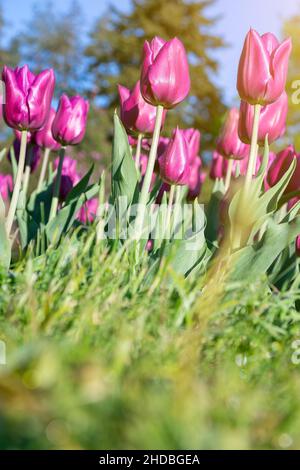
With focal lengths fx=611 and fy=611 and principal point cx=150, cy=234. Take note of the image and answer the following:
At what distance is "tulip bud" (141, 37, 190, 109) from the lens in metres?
2.03

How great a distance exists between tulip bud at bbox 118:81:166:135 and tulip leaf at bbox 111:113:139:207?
0.59 ft

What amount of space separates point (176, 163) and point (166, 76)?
1.21ft

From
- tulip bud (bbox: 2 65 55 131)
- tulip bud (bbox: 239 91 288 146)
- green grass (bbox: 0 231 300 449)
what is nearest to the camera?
green grass (bbox: 0 231 300 449)

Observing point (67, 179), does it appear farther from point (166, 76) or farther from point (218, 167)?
point (166, 76)

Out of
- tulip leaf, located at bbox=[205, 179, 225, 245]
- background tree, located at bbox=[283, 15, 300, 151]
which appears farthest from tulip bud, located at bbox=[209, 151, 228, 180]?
background tree, located at bbox=[283, 15, 300, 151]

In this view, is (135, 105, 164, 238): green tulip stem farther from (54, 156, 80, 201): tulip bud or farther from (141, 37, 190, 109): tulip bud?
(54, 156, 80, 201): tulip bud

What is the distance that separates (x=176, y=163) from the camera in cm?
229

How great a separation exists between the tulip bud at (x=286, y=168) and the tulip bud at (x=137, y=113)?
0.51 metres

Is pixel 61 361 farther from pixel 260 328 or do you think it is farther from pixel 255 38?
pixel 255 38

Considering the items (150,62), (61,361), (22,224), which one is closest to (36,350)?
(61,361)

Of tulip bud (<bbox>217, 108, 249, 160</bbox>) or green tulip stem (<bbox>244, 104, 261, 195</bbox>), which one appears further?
tulip bud (<bbox>217, 108, 249, 160</bbox>)
